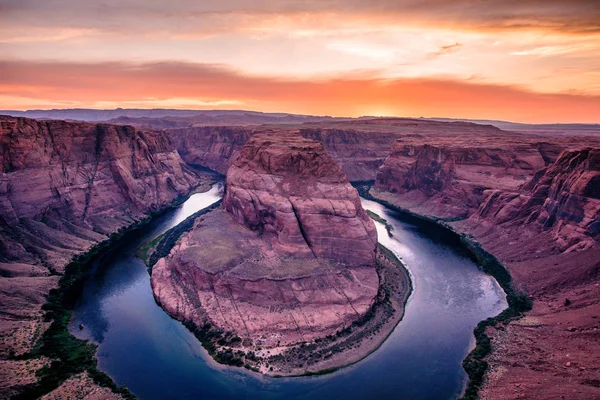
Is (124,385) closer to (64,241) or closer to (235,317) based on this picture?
(235,317)

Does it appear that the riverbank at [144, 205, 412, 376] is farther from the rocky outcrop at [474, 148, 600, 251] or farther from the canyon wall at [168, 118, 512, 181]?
the canyon wall at [168, 118, 512, 181]

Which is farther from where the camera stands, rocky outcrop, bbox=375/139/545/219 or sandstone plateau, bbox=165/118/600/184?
sandstone plateau, bbox=165/118/600/184

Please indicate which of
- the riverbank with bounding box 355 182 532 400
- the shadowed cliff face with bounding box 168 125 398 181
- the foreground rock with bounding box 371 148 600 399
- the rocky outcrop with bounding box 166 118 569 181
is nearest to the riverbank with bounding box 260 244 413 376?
the riverbank with bounding box 355 182 532 400

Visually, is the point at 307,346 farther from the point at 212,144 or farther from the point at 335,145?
the point at 212,144

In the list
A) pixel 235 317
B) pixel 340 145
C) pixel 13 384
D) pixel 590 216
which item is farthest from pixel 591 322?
pixel 340 145

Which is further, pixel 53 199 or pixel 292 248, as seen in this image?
pixel 53 199

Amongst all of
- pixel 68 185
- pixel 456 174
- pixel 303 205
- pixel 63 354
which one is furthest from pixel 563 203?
pixel 68 185
